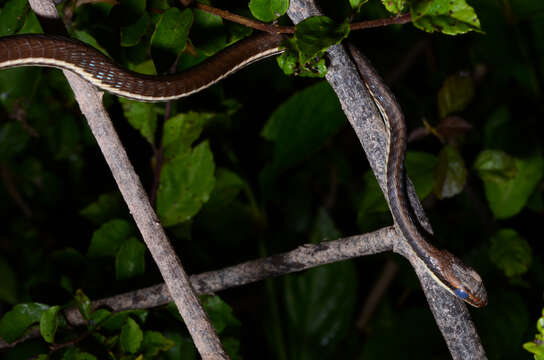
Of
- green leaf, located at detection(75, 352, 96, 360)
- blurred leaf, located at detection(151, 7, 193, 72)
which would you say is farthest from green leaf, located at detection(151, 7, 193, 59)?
green leaf, located at detection(75, 352, 96, 360)

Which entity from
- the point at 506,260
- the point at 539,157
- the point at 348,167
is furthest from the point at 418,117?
the point at 506,260

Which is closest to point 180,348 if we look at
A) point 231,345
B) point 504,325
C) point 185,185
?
point 231,345

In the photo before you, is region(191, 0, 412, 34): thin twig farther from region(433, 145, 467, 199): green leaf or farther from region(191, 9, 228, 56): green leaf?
region(433, 145, 467, 199): green leaf

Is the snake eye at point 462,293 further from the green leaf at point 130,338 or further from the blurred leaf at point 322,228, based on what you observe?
the blurred leaf at point 322,228

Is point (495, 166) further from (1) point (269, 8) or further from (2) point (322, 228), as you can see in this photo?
(2) point (322, 228)

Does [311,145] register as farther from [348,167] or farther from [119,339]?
[119,339]

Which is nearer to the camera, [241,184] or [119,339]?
[119,339]
